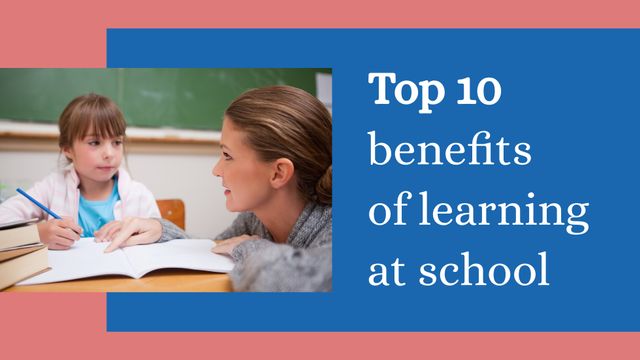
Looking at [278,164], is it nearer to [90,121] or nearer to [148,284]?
[148,284]

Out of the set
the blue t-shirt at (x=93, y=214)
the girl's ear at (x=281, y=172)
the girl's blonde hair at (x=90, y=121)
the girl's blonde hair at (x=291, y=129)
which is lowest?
the blue t-shirt at (x=93, y=214)

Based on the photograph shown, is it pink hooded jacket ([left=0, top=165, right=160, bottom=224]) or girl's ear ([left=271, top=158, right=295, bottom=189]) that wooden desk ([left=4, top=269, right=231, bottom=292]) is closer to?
girl's ear ([left=271, top=158, right=295, bottom=189])

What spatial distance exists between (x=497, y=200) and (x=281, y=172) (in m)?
0.39

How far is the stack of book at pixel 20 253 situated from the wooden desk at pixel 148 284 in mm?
22

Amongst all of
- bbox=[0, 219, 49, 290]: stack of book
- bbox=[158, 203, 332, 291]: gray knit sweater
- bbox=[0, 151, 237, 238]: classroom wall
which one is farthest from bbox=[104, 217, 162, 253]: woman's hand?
bbox=[0, 151, 237, 238]: classroom wall

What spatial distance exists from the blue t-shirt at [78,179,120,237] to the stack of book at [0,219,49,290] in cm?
52

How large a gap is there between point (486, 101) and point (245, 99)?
44 cm

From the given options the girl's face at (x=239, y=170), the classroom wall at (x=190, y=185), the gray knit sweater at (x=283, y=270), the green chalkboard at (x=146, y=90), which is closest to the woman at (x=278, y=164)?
the girl's face at (x=239, y=170)

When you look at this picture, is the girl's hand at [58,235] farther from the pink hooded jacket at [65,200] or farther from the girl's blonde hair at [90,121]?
the girl's blonde hair at [90,121]

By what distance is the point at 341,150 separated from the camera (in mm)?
709

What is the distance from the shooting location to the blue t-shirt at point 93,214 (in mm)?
1192

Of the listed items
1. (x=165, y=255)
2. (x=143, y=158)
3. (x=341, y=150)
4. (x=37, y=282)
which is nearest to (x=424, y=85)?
(x=341, y=150)

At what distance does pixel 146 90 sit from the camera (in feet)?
6.64

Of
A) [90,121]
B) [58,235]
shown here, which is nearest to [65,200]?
[90,121]
